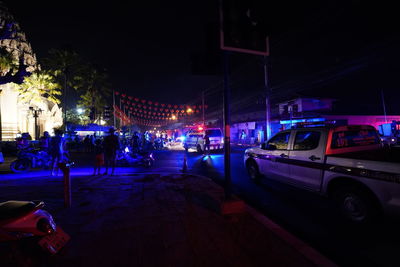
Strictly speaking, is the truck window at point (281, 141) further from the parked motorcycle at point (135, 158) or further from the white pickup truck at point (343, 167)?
the parked motorcycle at point (135, 158)

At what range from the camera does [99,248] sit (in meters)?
3.27

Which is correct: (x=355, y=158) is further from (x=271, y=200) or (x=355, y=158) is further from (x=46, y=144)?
(x=46, y=144)

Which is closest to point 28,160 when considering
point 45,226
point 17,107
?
point 45,226

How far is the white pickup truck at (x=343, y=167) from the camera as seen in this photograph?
140 inches

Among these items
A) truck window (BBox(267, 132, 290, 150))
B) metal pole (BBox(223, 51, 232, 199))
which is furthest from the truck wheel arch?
metal pole (BBox(223, 51, 232, 199))

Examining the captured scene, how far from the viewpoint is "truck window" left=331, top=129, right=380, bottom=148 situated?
4.78 m

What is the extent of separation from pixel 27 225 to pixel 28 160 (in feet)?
31.9

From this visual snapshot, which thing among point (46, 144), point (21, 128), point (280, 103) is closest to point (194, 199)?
point (46, 144)

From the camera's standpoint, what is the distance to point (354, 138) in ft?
16.2

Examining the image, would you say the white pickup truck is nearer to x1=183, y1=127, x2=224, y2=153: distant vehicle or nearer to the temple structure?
x1=183, y1=127, x2=224, y2=153: distant vehicle

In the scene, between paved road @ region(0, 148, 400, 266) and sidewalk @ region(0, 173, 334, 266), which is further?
paved road @ region(0, 148, 400, 266)

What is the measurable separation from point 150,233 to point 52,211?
278cm

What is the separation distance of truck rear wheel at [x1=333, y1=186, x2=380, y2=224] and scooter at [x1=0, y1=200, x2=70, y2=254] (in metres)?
5.15

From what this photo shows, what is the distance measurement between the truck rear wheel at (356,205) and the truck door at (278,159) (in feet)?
5.06
